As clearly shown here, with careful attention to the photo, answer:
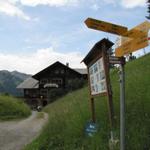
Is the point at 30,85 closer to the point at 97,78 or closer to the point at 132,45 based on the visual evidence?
the point at 97,78

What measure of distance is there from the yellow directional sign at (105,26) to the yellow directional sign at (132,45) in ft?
0.61

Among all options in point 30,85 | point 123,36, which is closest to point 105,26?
point 123,36

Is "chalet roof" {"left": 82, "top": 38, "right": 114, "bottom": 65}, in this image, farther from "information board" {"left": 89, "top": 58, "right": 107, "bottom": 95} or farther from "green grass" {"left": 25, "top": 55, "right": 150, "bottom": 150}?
"green grass" {"left": 25, "top": 55, "right": 150, "bottom": 150}

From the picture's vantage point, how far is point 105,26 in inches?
170

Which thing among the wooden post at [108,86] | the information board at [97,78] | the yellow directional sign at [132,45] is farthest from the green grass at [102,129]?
the yellow directional sign at [132,45]

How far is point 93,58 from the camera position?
28.4ft

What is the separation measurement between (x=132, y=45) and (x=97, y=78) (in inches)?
155

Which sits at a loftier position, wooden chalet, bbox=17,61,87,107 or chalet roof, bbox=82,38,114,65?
wooden chalet, bbox=17,61,87,107

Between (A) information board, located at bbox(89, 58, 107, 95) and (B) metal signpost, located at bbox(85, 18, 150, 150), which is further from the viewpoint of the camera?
(A) information board, located at bbox(89, 58, 107, 95)

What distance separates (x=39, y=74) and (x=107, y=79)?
60.1 meters

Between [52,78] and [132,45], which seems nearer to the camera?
[132,45]

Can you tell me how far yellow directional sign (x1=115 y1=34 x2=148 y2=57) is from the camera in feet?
13.1

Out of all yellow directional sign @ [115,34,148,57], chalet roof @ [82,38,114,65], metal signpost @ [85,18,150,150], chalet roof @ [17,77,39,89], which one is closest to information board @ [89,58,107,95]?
chalet roof @ [82,38,114,65]

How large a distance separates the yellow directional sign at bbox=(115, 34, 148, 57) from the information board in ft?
9.79
